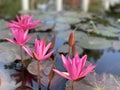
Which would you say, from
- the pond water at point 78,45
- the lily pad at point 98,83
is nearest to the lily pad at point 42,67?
the pond water at point 78,45

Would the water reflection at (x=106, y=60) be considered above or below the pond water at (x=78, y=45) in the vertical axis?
below

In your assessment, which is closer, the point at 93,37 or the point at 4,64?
the point at 4,64

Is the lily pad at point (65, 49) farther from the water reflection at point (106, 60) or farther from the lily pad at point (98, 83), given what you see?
the lily pad at point (98, 83)

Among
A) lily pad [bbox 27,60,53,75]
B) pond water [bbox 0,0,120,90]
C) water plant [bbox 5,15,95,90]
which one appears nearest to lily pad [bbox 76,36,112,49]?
pond water [bbox 0,0,120,90]

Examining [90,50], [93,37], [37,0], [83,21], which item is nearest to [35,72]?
[90,50]

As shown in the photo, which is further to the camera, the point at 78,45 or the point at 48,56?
the point at 78,45

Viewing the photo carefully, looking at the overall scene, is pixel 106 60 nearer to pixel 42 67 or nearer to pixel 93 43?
pixel 93 43

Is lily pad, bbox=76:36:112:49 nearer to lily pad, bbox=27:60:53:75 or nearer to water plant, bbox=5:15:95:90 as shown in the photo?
water plant, bbox=5:15:95:90

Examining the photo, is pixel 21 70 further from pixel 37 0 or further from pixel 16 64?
pixel 37 0

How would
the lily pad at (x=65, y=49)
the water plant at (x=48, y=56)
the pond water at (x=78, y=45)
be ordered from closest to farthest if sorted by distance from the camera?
the water plant at (x=48, y=56), the pond water at (x=78, y=45), the lily pad at (x=65, y=49)

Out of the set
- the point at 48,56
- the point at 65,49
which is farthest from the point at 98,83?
the point at 65,49

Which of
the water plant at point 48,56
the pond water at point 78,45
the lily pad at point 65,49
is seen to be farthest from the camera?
the lily pad at point 65,49
